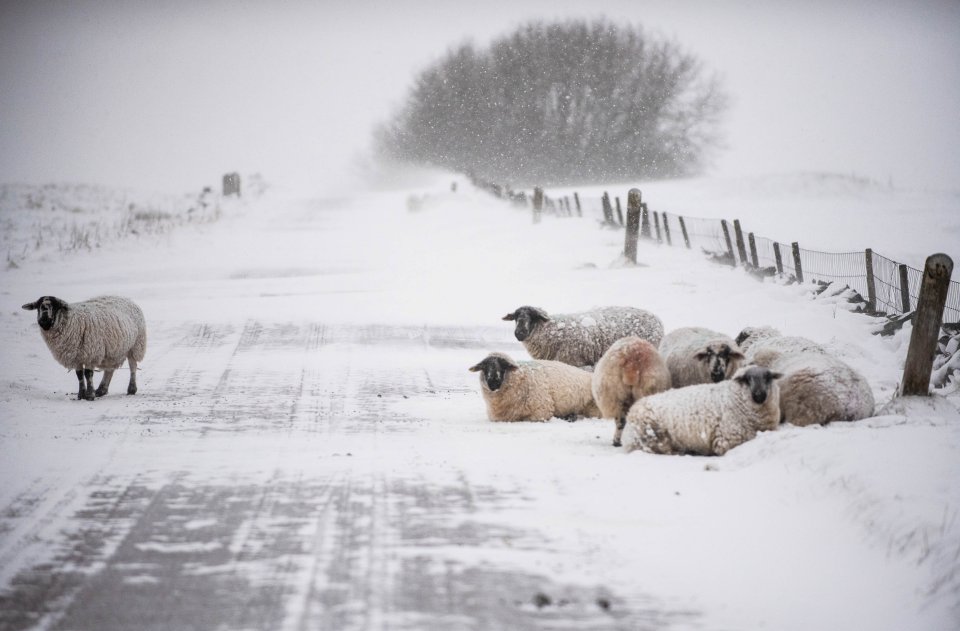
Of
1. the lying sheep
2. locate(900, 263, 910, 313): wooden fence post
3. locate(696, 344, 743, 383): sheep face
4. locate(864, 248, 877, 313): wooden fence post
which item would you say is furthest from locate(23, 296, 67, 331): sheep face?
locate(864, 248, 877, 313): wooden fence post

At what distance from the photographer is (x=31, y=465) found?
7.07m

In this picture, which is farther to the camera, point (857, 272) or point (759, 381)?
point (857, 272)

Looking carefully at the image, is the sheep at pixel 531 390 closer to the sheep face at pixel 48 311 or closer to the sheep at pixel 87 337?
the sheep at pixel 87 337

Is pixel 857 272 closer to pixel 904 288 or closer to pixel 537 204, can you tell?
pixel 904 288

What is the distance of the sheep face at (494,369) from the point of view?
949 cm

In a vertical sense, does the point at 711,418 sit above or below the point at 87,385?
above

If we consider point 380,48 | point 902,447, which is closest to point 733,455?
point 902,447

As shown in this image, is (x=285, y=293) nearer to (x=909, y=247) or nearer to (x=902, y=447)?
(x=902, y=447)

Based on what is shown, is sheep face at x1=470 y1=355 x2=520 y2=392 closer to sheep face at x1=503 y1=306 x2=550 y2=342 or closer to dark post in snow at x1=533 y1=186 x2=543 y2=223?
sheep face at x1=503 y1=306 x2=550 y2=342

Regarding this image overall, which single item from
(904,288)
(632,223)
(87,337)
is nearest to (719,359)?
(904,288)

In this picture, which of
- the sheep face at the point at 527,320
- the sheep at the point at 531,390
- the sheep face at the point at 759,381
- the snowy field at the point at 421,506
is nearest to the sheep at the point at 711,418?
the sheep face at the point at 759,381

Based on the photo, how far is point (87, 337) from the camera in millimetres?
10719

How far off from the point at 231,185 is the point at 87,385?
36.2 meters

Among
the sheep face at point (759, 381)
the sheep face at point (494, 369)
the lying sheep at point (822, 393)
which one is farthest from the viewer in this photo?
the sheep face at point (494, 369)
